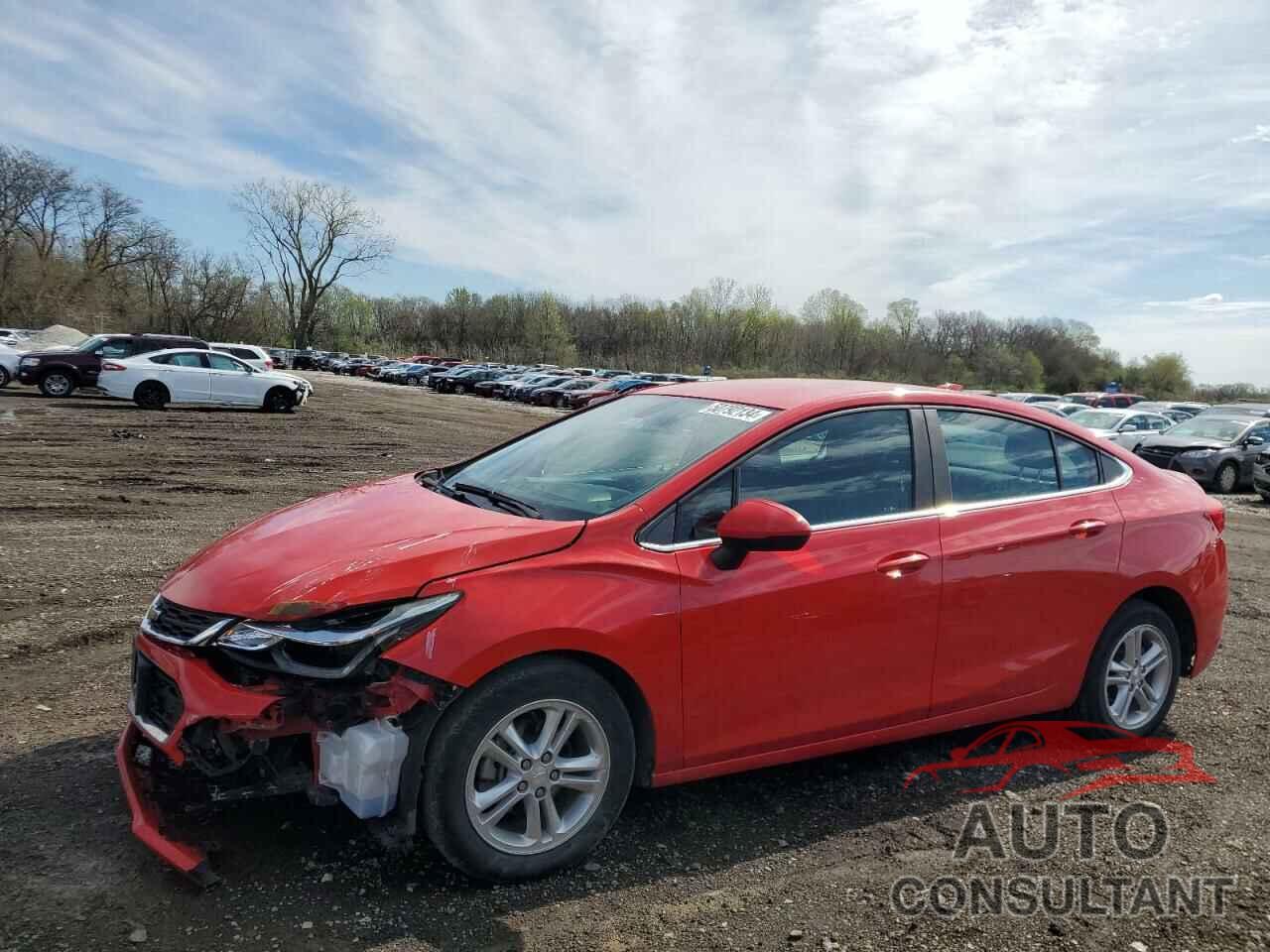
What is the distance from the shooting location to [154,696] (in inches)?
122

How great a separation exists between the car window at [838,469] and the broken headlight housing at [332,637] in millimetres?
1309

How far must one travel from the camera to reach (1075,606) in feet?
13.6

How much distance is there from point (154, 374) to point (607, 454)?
75.1ft

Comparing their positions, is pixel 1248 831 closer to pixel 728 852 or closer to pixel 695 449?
pixel 728 852

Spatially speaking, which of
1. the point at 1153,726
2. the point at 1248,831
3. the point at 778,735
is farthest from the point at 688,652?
the point at 1153,726

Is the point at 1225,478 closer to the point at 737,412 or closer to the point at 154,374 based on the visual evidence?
the point at 737,412

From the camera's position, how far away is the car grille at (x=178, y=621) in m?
2.97

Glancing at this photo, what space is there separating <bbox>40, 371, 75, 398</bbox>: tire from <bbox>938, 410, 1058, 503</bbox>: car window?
87.9 ft

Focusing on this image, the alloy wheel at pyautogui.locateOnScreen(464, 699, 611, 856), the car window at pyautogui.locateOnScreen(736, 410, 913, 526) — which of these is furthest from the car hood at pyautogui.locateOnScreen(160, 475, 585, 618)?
the car window at pyautogui.locateOnScreen(736, 410, 913, 526)

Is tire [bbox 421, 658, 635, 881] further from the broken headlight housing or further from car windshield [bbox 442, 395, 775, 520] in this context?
car windshield [bbox 442, 395, 775, 520]

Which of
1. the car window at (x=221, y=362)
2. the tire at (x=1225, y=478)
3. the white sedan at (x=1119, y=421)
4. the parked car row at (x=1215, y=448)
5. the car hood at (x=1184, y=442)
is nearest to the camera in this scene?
the parked car row at (x=1215, y=448)

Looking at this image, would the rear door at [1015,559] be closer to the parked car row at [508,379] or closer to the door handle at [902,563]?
the door handle at [902,563]

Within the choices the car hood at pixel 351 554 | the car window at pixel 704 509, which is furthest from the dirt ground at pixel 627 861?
the car window at pixel 704 509

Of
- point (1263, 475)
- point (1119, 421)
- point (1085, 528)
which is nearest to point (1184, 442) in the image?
point (1263, 475)
